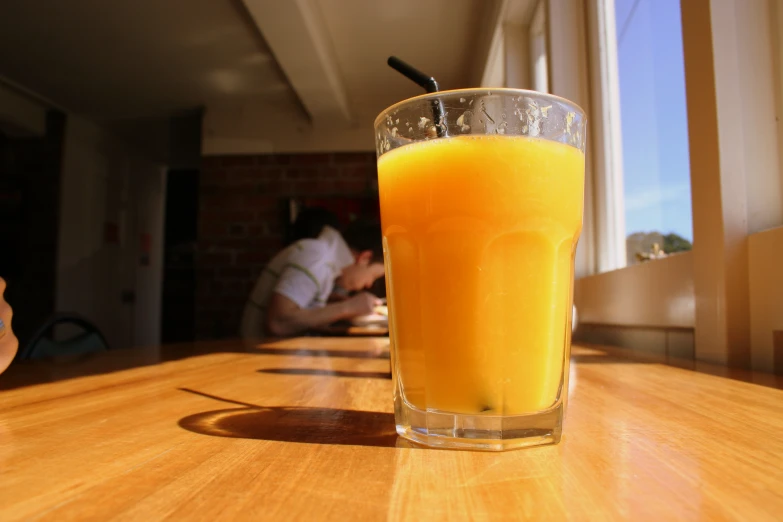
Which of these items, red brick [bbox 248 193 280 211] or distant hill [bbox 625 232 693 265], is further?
red brick [bbox 248 193 280 211]

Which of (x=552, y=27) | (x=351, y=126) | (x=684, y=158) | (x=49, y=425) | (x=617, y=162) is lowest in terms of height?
(x=49, y=425)

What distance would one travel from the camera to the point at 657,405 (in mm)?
390

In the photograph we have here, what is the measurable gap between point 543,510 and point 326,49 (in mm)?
2577

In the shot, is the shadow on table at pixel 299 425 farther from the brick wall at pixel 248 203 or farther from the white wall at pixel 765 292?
the brick wall at pixel 248 203

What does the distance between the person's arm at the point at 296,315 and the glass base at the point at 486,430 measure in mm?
1898

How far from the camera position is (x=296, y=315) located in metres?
2.15

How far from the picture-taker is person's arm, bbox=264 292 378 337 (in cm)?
215

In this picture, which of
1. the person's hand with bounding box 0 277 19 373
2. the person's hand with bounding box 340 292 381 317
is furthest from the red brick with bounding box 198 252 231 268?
the person's hand with bounding box 0 277 19 373

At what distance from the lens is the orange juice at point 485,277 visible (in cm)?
31

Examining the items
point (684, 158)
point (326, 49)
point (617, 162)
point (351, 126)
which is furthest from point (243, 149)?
point (684, 158)

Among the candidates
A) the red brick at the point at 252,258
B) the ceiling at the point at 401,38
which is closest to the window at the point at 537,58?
the ceiling at the point at 401,38

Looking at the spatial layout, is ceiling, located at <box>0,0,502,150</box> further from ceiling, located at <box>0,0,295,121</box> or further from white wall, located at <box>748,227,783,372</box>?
white wall, located at <box>748,227,783,372</box>

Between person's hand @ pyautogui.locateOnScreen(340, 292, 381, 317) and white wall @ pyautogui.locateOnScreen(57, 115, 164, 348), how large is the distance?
2.43 m

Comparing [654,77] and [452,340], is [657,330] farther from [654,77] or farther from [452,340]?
[452,340]
